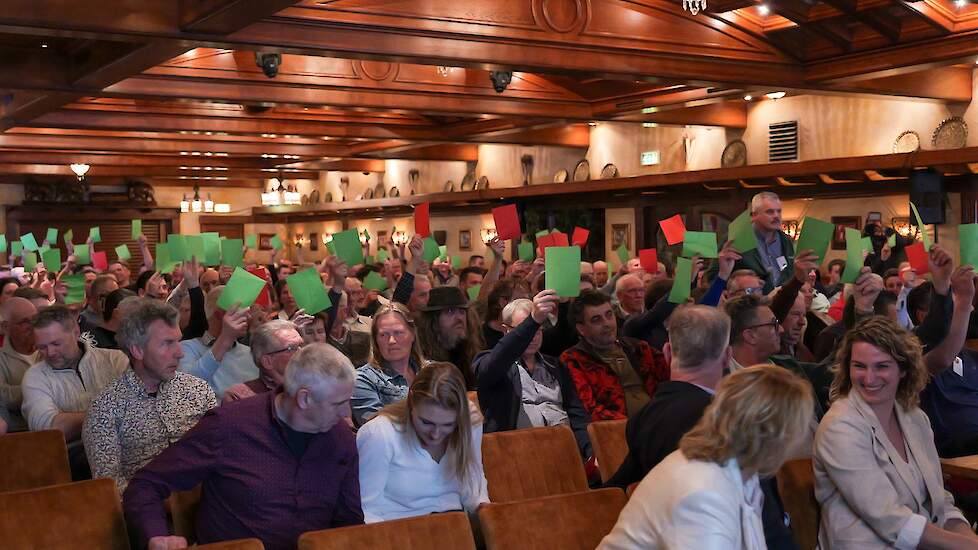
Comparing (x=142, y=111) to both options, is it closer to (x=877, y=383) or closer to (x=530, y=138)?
(x=530, y=138)

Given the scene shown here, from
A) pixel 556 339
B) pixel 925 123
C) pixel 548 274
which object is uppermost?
pixel 925 123

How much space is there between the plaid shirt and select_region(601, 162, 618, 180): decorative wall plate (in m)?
10.3

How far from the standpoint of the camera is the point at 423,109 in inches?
464

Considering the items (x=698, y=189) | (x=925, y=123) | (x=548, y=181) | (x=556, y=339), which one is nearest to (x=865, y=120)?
(x=925, y=123)

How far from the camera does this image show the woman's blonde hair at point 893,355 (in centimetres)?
412

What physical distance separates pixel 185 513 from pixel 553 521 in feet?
4.18

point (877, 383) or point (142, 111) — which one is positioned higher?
point (142, 111)

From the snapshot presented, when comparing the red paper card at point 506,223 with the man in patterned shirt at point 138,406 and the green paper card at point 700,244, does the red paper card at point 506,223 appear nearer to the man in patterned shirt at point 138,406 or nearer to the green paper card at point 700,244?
the green paper card at point 700,244

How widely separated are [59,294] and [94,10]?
280 cm

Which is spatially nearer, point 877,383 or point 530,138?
point 877,383

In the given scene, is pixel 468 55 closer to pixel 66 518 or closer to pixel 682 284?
pixel 682 284

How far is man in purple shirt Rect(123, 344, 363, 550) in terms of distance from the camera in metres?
3.50

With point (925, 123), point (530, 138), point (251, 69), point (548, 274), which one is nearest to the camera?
point (548, 274)

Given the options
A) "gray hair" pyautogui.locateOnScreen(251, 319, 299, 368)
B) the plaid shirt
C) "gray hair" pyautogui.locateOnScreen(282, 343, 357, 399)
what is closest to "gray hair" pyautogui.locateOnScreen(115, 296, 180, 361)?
"gray hair" pyautogui.locateOnScreen(251, 319, 299, 368)
